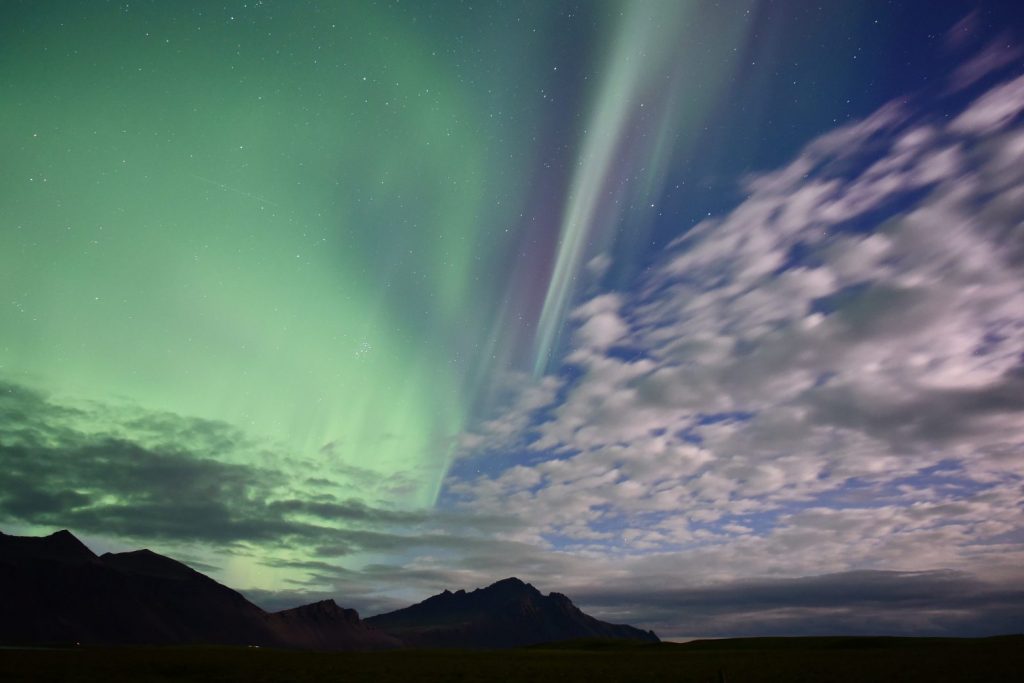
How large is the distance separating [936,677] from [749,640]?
123 meters

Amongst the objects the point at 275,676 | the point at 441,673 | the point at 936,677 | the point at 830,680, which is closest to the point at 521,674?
the point at 441,673

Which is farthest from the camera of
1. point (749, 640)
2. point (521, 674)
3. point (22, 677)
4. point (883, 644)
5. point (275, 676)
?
point (749, 640)

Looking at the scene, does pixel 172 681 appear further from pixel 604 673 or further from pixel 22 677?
pixel 604 673

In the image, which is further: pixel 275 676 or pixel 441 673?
pixel 441 673

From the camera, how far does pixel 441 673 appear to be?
75.1 meters

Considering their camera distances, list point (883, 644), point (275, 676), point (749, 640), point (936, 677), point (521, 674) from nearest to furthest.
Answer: point (936, 677) < point (275, 676) < point (521, 674) < point (883, 644) < point (749, 640)

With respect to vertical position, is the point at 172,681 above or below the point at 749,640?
below

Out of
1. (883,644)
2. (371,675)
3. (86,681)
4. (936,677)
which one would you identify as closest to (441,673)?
(371,675)

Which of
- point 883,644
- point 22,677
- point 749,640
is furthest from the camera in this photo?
point 749,640

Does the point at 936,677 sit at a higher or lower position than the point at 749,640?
lower

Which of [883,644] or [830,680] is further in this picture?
[883,644]

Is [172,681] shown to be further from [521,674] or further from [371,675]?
[521,674]

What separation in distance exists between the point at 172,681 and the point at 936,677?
235ft

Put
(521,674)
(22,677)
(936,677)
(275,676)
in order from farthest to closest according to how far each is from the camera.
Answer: (521,674) → (275,676) → (22,677) → (936,677)
